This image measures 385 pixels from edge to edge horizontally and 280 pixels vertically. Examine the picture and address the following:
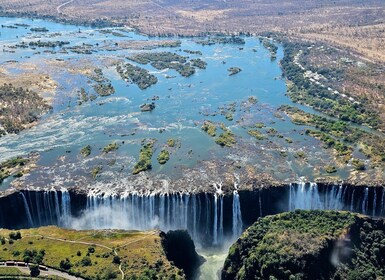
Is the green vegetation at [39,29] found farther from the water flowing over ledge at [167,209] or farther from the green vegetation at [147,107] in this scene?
the water flowing over ledge at [167,209]

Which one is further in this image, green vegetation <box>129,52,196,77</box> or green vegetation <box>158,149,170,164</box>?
green vegetation <box>129,52,196,77</box>

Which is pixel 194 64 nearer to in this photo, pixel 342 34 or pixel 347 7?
pixel 342 34

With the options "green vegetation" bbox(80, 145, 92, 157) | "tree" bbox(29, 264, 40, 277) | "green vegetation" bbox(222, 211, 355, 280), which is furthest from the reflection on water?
"green vegetation" bbox(80, 145, 92, 157)

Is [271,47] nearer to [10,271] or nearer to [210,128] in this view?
[210,128]

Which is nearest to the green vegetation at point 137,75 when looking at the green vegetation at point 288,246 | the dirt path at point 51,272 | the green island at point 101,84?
the green island at point 101,84

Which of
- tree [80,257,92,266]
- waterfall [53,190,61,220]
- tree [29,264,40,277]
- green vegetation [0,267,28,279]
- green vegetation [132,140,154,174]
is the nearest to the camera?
green vegetation [0,267,28,279]

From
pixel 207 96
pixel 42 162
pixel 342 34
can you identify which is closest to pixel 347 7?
pixel 342 34

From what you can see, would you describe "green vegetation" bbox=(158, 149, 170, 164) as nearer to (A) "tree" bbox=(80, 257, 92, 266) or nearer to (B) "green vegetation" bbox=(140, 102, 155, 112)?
(B) "green vegetation" bbox=(140, 102, 155, 112)
